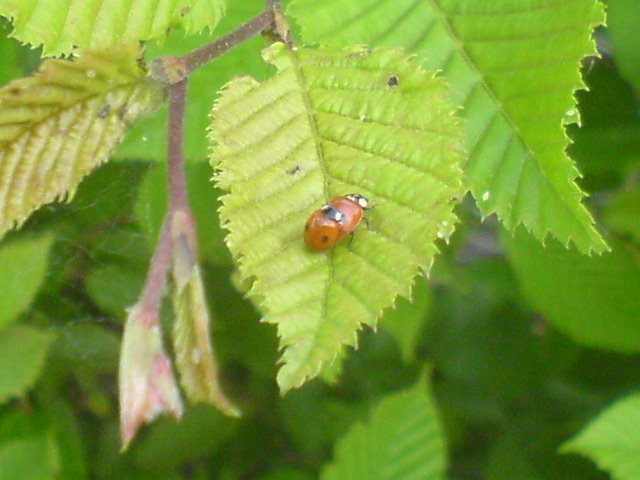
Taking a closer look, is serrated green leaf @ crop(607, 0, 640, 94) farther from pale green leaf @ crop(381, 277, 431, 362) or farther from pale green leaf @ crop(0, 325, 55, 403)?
pale green leaf @ crop(0, 325, 55, 403)

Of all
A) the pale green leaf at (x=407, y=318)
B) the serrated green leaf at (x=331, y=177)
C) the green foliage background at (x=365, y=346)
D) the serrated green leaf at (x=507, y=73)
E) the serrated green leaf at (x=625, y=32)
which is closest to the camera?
the serrated green leaf at (x=331, y=177)

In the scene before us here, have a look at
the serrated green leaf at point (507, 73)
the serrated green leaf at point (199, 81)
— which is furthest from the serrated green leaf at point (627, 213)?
the serrated green leaf at point (199, 81)

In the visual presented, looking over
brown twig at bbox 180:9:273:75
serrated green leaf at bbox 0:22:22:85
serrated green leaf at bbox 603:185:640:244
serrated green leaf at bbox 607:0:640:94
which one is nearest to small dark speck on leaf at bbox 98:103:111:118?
brown twig at bbox 180:9:273:75

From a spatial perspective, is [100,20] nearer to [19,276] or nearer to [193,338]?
[193,338]

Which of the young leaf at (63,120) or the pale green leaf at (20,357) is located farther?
the pale green leaf at (20,357)

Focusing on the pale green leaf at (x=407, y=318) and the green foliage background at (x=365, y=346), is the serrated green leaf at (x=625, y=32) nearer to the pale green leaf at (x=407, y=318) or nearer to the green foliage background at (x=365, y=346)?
the green foliage background at (x=365, y=346)

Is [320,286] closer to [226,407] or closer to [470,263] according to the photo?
[226,407]

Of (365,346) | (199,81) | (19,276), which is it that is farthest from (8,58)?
(365,346)
